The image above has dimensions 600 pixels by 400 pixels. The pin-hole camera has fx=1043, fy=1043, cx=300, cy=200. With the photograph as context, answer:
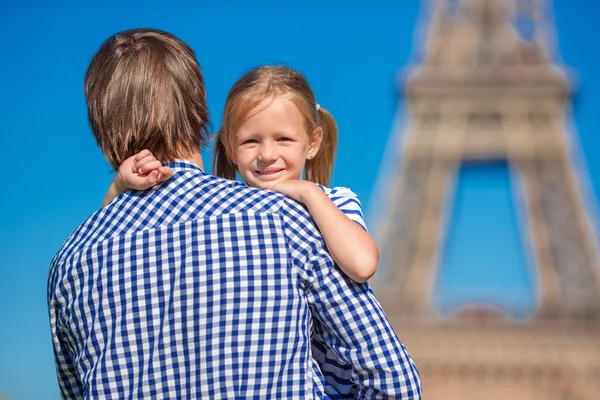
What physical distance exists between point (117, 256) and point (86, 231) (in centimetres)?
13

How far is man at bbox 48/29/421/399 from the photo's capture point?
1696 mm

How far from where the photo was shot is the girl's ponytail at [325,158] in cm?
221

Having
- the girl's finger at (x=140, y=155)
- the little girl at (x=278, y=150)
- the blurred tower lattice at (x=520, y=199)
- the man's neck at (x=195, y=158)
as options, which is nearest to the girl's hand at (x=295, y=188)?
the little girl at (x=278, y=150)

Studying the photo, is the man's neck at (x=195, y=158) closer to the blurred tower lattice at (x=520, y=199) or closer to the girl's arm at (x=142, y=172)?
the girl's arm at (x=142, y=172)

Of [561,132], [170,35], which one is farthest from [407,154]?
[170,35]

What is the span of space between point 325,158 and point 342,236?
0.50 meters

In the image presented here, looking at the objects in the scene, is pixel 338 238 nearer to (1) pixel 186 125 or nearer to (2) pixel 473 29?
(1) pixel 186 125

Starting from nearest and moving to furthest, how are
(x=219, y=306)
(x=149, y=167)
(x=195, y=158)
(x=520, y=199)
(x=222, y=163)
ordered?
(x=219, y=306)
(x=149, y=167)
(x=195, y=158)
(x=222, y=163)
(x=520, y=199)

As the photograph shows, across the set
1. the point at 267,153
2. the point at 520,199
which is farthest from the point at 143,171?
the point at 520,199

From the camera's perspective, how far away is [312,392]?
1.73 metres

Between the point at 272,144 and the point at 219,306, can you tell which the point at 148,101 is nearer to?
the point at 272,144

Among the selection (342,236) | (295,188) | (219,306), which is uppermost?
(295,188)

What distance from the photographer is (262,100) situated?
6.49 feet

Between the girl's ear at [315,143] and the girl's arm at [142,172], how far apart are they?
363 mm
